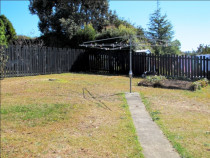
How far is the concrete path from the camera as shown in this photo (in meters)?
3.77

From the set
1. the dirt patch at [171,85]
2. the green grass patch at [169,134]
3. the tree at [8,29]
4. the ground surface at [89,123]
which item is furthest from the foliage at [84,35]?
the green grass patch at [169,134]

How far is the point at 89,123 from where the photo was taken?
5523 millimetres

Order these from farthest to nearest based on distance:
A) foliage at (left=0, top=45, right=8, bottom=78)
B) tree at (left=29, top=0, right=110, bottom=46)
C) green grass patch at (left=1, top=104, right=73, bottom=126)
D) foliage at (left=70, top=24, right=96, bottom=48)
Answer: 1. tree at (left=29, top=0, right=110, bottom=46)
2. foliage at (left=70, top=24, right=96, bottom=48)
3. foliage at (left=0, top=45, right=8, bottom=78)
4. green grass patch at (left=1, top=104, right=73, bottom=126)

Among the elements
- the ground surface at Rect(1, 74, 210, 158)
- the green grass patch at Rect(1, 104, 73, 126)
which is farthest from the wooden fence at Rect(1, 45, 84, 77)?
the green grass patch at Rect(1, 104, 73, 126)

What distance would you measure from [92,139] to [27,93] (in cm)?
501

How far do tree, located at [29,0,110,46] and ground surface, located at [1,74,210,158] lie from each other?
1785 centimetres

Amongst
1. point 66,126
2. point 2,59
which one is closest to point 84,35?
point 2,59

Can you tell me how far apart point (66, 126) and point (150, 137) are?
1915 millimetres

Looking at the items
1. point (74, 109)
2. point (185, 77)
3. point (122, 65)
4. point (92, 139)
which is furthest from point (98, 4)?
point (92, 139)

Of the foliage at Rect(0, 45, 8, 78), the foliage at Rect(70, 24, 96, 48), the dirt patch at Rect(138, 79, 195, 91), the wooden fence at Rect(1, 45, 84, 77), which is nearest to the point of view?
the dirt patch at Rect(138, 79, 195, 91)

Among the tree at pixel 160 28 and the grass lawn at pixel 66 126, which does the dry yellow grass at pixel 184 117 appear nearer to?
the grass lawn at pixel 66 126

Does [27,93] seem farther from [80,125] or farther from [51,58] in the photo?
[51,58]

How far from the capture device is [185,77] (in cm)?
1409

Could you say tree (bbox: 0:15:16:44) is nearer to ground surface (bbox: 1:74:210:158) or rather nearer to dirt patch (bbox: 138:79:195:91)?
ground surface (bbox: 1:74:210:158)
